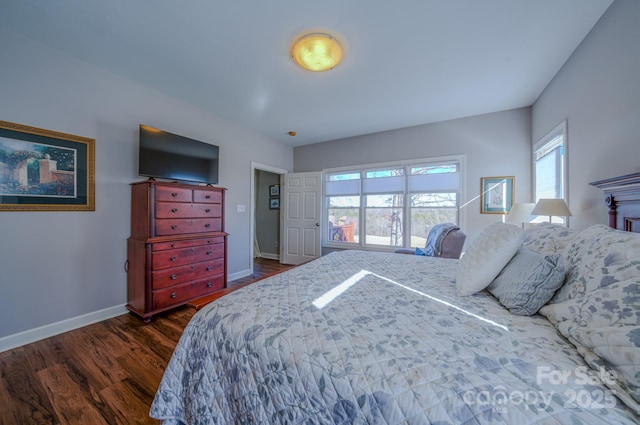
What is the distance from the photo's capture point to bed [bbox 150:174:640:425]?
1.84ft

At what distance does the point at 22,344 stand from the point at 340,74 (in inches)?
152

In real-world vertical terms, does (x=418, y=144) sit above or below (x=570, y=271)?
above

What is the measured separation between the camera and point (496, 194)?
3406 millimetres

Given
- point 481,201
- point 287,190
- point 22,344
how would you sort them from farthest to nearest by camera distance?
point 287,190 < point 481,201 < point 22,344

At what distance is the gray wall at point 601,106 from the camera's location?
146 cm

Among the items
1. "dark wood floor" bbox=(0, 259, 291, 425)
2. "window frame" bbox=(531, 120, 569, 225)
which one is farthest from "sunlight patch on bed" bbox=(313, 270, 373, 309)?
"window frame" bbox=(531, 120, 569, 225)

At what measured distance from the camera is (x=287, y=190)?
196 inches

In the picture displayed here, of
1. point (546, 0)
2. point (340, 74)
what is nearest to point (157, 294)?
point (340, 74)

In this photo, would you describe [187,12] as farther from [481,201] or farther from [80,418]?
[481,201]

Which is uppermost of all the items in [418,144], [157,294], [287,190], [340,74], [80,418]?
[340,74]

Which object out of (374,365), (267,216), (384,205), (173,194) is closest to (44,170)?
(173,194)

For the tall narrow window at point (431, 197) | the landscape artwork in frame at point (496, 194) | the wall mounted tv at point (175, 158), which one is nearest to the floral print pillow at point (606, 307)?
the landscape artwork in frame at point (496, 194)

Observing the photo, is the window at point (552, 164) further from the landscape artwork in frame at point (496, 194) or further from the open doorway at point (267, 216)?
the open doorway at point (267, 216)

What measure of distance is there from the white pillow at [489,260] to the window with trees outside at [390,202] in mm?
2793
